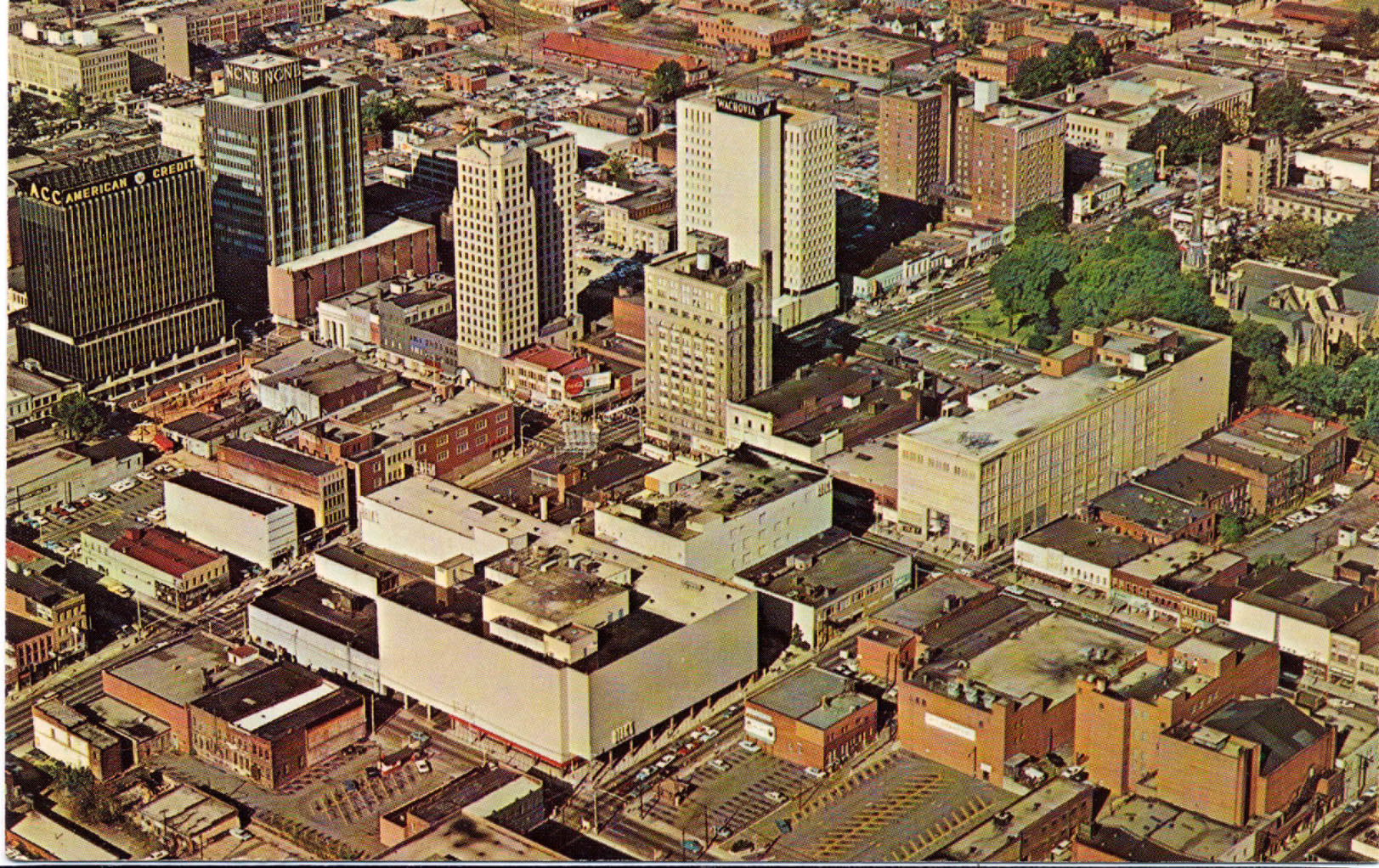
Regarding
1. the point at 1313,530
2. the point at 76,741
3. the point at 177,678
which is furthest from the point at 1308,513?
the point at 76,741

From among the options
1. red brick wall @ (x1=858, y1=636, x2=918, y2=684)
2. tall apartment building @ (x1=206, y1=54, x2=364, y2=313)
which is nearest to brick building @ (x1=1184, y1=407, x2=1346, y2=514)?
red brick wall @ (x1=858, y1=636, x2=918, y2=684)

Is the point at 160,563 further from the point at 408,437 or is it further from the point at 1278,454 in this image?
the point at 1278,454

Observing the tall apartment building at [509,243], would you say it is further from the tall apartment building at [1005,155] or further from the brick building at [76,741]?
the brick building at [76,741]

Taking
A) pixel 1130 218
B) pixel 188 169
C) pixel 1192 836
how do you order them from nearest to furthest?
pixel 1192 836 < pixel 188 169 < pixel 1130 218

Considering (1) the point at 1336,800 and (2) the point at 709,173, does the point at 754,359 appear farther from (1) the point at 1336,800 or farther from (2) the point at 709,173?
(1) the point at 1336,800

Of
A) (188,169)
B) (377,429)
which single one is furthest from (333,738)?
(188,169)

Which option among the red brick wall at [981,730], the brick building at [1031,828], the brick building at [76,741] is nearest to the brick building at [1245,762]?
the brick building at [1031,828]

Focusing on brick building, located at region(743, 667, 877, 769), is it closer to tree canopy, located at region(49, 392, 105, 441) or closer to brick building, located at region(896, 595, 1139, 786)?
brick building, located at region(896, 595, 1139, 786)
